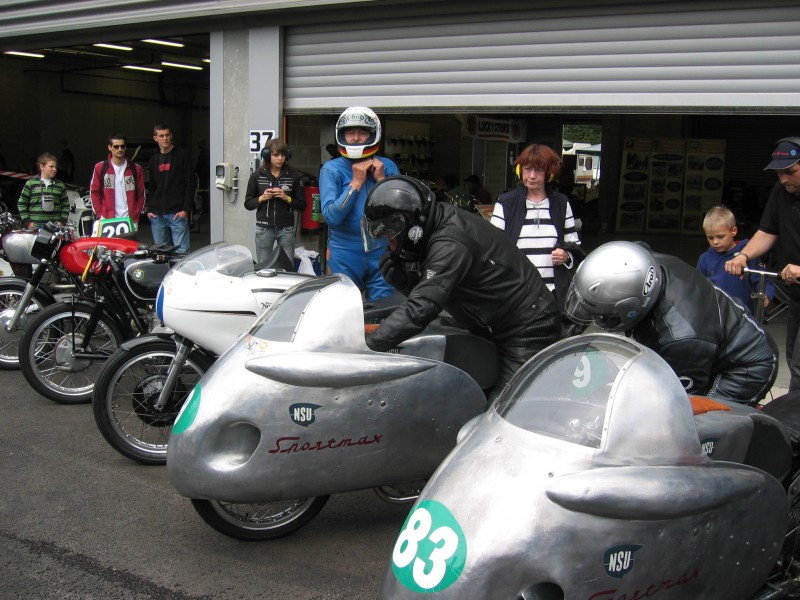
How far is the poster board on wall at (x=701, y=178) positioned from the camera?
18.1 m

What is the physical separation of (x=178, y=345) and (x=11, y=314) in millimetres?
3082

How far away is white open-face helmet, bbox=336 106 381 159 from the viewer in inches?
237

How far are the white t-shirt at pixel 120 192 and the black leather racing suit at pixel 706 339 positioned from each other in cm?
701

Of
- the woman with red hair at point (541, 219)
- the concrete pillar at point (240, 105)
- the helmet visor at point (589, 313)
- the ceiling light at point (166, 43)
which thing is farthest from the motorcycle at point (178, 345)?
the ceiling light at point (166, 43)

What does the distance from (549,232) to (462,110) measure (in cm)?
292

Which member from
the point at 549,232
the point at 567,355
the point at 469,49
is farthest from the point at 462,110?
the point at 567,355

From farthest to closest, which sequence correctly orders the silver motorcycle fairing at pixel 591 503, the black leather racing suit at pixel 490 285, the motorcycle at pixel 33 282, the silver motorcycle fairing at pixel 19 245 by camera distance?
1. the silver motorcycle fairing at pixel 19 245
2. the motorcycle at pixel 33 282
3. the black leather racing suit at pixel 490 285
4. the silver motorcycle fairing at pixel 591 503

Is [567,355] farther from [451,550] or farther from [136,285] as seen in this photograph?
[136,285]

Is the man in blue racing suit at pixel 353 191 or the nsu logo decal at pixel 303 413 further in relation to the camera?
the man in blue racing suit at pixel 353 191

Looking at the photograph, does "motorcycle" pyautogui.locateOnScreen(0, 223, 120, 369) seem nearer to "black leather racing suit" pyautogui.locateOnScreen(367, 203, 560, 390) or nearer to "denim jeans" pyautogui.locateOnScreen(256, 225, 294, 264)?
"denim jeans" pyautogui.locateOnScreen(256, 225, 294, 264)

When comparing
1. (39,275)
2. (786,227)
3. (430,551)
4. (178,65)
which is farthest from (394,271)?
(178,65)

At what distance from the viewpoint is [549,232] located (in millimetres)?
6191

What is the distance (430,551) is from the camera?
2598 mm

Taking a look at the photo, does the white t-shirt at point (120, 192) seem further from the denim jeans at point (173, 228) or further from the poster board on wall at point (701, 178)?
the poster board on wall at point (701, 178)
